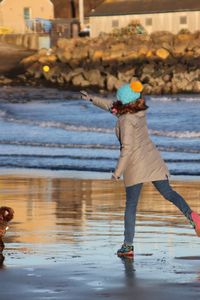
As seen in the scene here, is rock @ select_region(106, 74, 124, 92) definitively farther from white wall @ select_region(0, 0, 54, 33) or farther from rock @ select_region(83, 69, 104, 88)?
white wall @ select_region(0, 0, 54, 33)

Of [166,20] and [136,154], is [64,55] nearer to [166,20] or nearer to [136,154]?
[166,20]

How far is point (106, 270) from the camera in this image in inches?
365

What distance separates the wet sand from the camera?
27.7 feet

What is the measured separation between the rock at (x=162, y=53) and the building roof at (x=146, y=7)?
12.1 meters

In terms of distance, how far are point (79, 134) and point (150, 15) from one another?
172 feet

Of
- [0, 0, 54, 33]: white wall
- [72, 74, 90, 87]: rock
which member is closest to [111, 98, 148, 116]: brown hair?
[72, 74, 90, 87]: rock

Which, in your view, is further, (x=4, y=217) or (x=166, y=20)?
(x=166, y=20)

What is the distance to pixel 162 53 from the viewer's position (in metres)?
69.2

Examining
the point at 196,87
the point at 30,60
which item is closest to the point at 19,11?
the point at 30,60

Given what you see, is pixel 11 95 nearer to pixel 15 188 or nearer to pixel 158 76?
pixel 158 76

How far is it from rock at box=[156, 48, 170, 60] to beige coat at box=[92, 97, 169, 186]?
5803 centimetres

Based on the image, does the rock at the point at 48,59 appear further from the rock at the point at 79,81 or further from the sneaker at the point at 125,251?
the sneaker at the point at 125,251

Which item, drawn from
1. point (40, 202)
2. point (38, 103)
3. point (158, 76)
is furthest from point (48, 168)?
point (158, 76)

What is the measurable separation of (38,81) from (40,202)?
2154 inches
